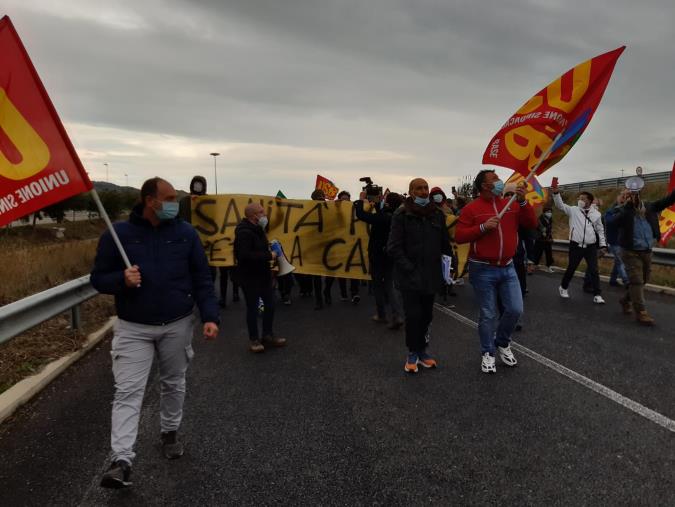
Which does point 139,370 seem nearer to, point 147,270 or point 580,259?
point 147,270

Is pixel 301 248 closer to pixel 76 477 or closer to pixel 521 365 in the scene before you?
pixel 521 365

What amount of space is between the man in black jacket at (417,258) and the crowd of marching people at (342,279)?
10 millimetres

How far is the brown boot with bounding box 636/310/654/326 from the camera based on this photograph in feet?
21.4

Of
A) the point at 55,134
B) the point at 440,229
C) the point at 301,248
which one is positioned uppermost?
the point at 55,134

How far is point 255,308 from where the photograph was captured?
5.76m

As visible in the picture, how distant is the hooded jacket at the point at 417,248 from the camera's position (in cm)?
473

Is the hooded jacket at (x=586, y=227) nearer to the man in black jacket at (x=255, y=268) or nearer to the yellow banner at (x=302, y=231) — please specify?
the yellow banner at (x=302, y=231)

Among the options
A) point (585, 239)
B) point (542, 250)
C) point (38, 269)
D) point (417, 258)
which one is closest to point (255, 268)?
point (417, 258)

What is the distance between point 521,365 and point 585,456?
73.9 inches

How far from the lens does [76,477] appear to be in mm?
2912

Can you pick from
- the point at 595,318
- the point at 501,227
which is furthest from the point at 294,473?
the point at 595,318

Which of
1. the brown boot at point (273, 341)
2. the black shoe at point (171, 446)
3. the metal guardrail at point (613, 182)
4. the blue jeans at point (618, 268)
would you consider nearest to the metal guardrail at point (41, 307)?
the black shoe at point (171, 446)

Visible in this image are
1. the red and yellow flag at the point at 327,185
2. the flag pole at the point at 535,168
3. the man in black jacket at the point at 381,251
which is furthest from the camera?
the red and yellow flag at the point at 327,185

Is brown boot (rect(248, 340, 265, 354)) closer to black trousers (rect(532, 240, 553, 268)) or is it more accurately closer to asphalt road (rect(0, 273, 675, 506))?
asphalt road (rect(0, 273, 675, 506))
